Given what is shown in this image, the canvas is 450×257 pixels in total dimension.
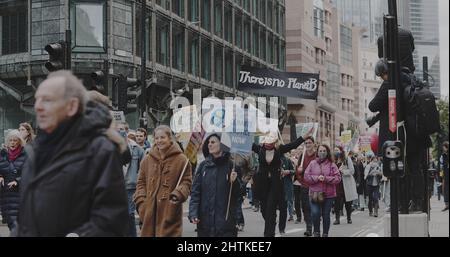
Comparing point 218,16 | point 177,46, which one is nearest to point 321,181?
point 218,16

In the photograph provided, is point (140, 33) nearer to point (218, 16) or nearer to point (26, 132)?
point (218, 16)

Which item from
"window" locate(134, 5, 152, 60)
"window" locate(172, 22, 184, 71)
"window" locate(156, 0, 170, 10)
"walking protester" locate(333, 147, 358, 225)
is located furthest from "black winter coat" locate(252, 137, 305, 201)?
"window" locate(134, 5, 152, 60)

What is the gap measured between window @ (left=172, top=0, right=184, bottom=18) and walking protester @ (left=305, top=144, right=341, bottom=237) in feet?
22.3

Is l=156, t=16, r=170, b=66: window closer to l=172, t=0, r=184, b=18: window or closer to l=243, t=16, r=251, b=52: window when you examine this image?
l=172, t=0, r=184, b=18: window

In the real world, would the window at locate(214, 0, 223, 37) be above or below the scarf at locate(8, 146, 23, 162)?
above

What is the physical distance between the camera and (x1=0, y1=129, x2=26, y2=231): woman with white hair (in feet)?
33.4

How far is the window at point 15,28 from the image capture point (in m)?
19.5

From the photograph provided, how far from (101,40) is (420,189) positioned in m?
16.0

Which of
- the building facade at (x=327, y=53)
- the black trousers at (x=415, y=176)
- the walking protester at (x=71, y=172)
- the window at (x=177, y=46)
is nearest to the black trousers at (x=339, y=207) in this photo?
the building facade at (x=327, y=53)

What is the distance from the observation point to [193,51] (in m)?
19.3

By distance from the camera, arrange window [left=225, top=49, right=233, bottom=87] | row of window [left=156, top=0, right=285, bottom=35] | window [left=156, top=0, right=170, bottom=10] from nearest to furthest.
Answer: row of window [left=156, top=0, right=285, bottom=35]
window [left=225, top=49, right=233, bottom=87]
window [left=156, top=0, right=170, bottom=10]

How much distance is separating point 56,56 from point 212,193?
95.7 inches

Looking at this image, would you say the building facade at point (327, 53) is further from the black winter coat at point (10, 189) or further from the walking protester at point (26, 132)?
the black winter coat at point (10, 189)

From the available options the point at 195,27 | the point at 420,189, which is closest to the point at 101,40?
the point at 195,27
